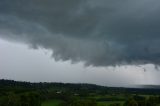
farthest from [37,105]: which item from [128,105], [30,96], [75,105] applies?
[128,105]

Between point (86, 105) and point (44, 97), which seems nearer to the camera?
point (86, 105)

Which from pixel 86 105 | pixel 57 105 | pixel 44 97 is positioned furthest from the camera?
pixel 44 97

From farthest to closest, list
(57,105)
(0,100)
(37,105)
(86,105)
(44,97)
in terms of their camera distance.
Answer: (44,97) → (57,105) → (0,100) → (37,105) → (86,105)

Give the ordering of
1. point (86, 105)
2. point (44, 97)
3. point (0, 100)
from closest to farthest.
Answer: point (86, 105)
point (0, 100)
point (44, 97)

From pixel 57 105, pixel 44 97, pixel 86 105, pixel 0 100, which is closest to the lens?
pixel 86 105

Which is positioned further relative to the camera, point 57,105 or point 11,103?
point 57,105

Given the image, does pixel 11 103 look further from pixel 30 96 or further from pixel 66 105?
pixel 66 105

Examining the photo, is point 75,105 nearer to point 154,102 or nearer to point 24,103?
point 24,103

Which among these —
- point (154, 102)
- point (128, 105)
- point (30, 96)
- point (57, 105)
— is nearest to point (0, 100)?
point (30, 96)
